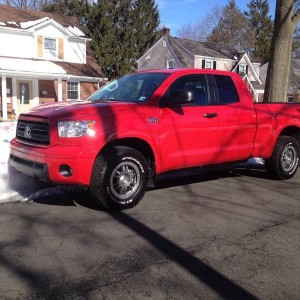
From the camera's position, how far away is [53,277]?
3.43 metres

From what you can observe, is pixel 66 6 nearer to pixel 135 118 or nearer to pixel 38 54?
pixel 38 54

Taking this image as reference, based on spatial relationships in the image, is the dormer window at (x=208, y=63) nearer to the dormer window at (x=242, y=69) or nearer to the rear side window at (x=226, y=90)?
the dormer window at (x=242, y=69)

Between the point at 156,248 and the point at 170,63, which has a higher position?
the point at 170,63

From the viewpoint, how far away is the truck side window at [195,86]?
19.7 feet

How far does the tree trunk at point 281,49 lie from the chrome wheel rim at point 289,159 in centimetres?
348

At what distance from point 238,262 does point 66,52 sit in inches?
984

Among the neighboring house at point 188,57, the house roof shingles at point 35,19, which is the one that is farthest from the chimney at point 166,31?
the house roof shingles at point 35,19

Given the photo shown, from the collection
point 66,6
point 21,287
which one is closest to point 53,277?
point 21,287

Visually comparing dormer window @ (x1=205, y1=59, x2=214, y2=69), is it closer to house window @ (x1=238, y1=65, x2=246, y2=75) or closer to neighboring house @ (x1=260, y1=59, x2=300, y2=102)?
house window @ (x1=238, y1=65, x2=246, y2=75)

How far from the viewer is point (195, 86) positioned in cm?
628

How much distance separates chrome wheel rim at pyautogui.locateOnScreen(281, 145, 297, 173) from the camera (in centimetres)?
753

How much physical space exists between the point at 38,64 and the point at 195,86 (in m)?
19.5

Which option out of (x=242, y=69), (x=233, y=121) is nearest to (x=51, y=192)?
(x=233, y=121)

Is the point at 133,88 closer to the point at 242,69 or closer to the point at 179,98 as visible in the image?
the point at 179,98
